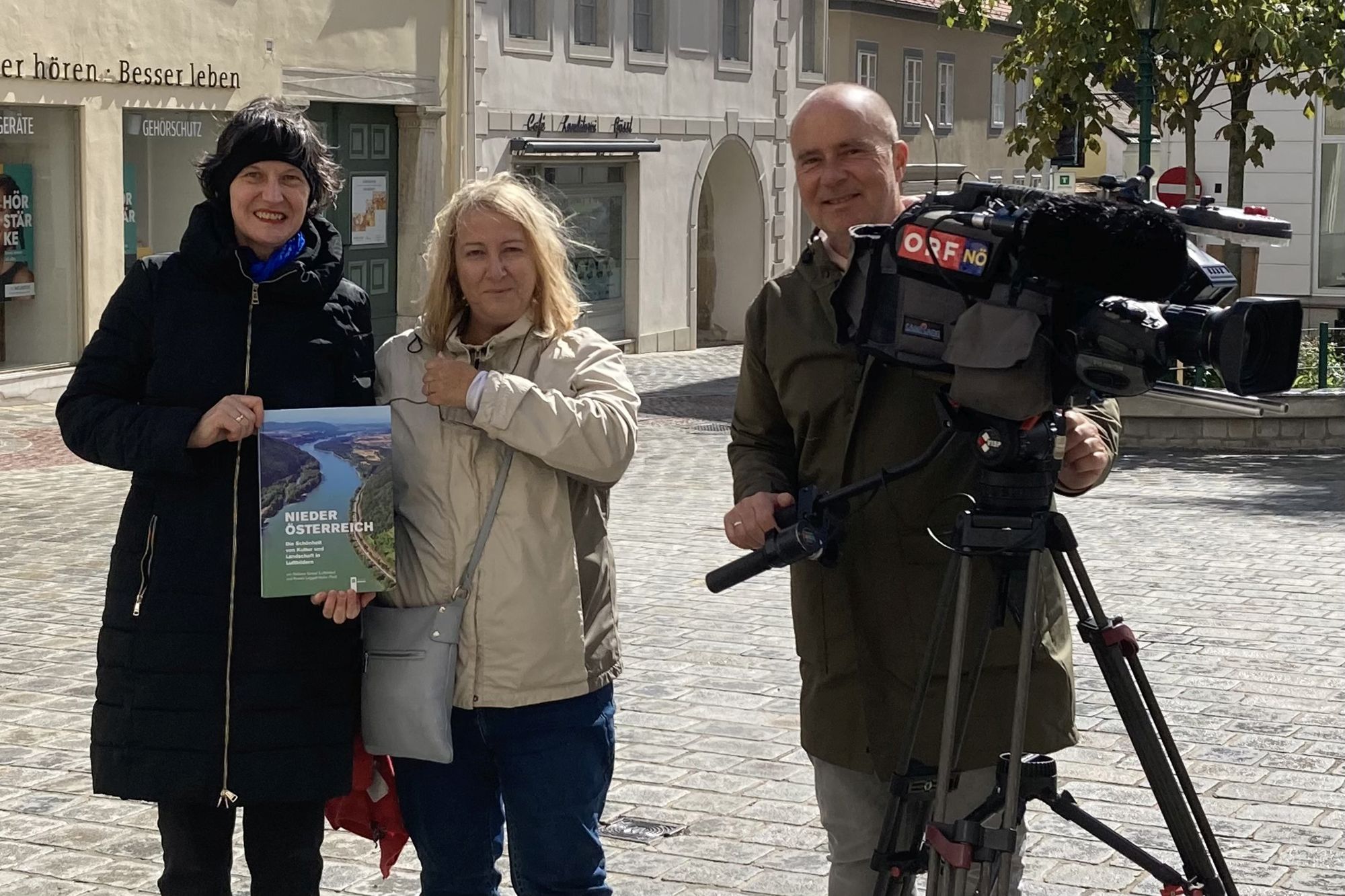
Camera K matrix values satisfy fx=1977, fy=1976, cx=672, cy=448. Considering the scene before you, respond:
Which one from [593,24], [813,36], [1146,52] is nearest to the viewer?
[1146,52]

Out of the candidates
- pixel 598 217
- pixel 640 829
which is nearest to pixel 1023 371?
pixel 640 829

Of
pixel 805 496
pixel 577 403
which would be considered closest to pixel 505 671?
pixel 577 403

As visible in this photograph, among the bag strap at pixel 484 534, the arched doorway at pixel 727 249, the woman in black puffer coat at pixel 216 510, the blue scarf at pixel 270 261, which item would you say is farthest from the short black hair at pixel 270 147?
the arched doorway at pixel 727 249

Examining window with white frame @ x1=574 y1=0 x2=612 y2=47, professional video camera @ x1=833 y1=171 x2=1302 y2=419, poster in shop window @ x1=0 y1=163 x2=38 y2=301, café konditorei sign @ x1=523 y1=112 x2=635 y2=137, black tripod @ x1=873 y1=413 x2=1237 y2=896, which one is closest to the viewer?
professional video camera @ x1=833 y1=171 x2=1302 y2=419

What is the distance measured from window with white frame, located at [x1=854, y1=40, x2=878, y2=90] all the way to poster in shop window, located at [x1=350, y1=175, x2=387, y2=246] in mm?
12912

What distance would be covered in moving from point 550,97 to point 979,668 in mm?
22592

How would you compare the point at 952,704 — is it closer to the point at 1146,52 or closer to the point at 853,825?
the point at 853,825

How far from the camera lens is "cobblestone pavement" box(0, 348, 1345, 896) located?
17.7 feet

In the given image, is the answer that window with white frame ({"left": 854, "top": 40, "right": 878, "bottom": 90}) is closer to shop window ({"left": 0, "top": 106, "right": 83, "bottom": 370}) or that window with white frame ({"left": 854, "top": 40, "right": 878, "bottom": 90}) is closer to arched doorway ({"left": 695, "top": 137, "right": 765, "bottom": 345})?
arched doorway ({"left": 695, "top": 137, "right": 765, "bottom": 345})

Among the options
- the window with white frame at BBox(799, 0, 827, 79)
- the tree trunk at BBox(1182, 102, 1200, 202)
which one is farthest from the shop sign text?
the window with white frame at BBox(799, 0, 827, 79)

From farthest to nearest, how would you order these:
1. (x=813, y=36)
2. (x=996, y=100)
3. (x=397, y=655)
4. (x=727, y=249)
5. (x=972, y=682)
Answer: (x=996, y=100) → (x=813, y=36) → (x=727, y=249) → (x=397, y=655) → (x=972, y=682)

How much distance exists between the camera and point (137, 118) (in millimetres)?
18969

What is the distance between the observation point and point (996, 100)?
39906mm

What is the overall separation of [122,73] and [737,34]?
13533 mm
